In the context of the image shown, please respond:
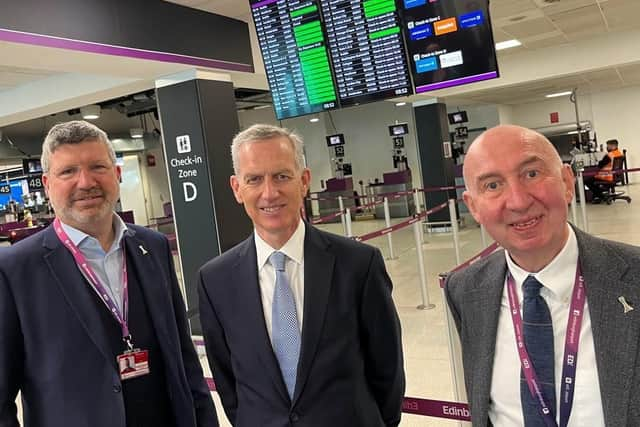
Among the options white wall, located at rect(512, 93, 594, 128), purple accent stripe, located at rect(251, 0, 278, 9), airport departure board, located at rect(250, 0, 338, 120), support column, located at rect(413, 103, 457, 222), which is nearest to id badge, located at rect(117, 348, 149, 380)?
airport departure board, located at rect(250, 0, 338, 120)

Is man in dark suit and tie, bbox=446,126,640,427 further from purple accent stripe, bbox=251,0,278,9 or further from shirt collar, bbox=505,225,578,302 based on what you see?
purple accent stripe, bbox=251,0,278,9

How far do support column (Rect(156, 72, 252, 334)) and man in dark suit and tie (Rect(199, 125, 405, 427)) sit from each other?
3.94 m

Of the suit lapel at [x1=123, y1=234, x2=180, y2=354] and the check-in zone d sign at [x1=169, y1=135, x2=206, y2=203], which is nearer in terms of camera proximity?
the suit lapel at [x1=123, y1=234, x2=180, y2=354]

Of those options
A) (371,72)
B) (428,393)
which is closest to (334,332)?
(428,393)

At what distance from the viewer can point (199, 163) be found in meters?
5.64

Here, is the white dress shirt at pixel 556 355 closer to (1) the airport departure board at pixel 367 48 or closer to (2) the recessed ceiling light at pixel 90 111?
(1) the airport departure board at pixel 367 48

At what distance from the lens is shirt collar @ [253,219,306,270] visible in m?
1.73

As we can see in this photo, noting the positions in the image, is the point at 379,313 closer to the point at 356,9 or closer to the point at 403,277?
the point at 356,9

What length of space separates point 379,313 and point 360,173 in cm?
1799

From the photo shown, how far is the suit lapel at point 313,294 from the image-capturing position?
160 centimetres

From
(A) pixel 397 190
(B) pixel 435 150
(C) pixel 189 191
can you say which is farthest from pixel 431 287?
(A) pixel 397 190

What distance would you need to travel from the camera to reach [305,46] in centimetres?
477

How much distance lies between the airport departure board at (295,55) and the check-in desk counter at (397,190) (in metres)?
11.3

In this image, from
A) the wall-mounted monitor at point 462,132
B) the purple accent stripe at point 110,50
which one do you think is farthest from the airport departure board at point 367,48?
the wall-mounted monitor at point 462,132
